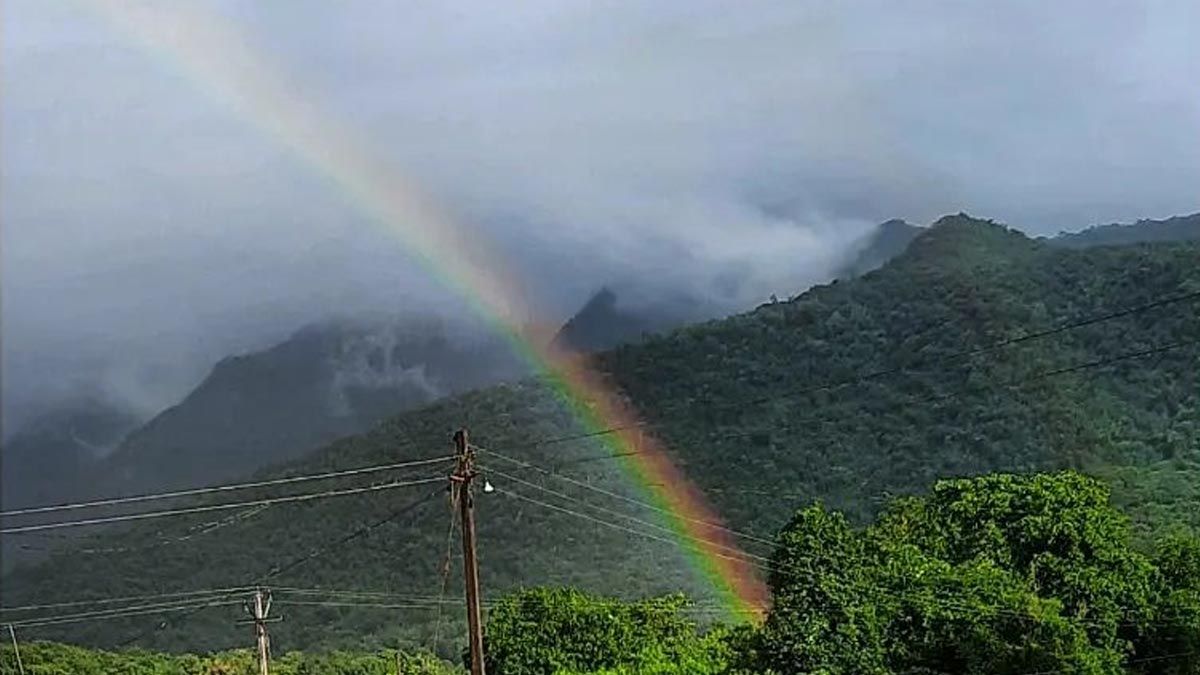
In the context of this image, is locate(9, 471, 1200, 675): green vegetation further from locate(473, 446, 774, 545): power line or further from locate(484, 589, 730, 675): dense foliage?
locate(473, 446, 774, 545): power line

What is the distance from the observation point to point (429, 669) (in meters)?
45.6

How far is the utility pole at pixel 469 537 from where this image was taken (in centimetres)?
1997

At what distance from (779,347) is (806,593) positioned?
163 feet

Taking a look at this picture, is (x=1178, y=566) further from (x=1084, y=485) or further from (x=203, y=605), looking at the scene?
(x=203, y=605)

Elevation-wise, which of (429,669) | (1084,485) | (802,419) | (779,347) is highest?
(779,347)

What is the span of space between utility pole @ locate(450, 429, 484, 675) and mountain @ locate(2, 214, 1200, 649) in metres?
28.0

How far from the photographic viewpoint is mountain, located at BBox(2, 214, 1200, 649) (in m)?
55.8

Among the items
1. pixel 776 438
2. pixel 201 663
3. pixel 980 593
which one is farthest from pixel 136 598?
pixel 980 593

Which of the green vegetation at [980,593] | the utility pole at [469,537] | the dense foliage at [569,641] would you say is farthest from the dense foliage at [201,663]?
the utility pole at [469,537]

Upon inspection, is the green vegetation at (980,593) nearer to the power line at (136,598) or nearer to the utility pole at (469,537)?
the utility pole at (469,537)

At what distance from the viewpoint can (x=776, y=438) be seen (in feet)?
213

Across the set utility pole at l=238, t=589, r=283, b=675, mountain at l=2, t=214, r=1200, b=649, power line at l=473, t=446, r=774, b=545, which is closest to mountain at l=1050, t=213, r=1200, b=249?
mountain at l=2, t=214, r=1200, b=649

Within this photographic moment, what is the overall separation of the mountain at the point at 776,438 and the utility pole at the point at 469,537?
1102 inches

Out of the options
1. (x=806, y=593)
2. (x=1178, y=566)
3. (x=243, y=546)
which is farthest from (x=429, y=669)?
(x=243, y=546)
